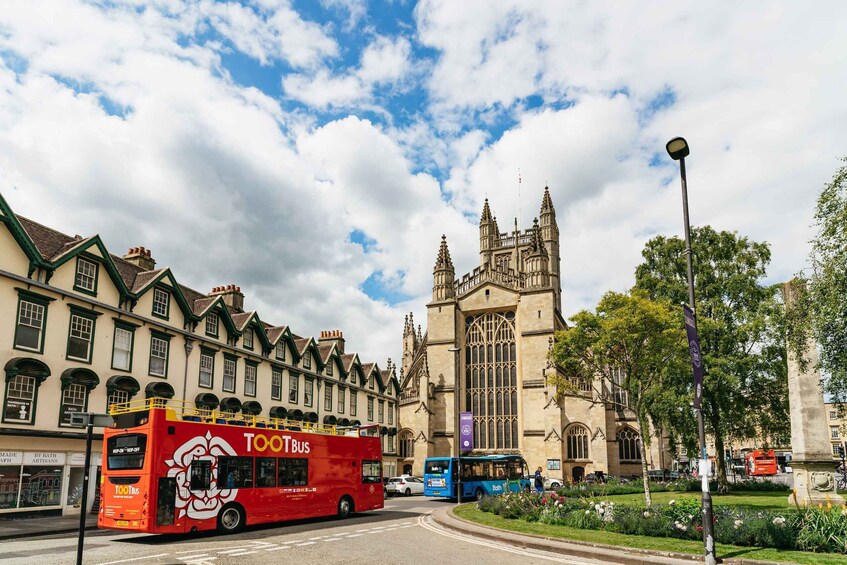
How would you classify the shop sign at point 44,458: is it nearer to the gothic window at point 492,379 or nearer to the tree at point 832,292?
the tree at point 832,292

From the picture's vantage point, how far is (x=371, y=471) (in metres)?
24.9

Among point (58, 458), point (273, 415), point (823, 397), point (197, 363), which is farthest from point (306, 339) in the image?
point (823, 397)

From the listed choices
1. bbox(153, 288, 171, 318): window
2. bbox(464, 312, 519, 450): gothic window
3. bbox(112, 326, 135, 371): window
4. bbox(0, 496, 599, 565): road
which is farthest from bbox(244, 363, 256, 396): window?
bbox(464, 312, 519, 450): gothic window

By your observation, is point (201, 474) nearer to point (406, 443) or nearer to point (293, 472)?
point (293, 472)

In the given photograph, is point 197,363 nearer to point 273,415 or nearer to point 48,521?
point 273,415

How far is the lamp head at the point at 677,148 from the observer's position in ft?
43.8

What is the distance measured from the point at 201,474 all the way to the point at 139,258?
654 inches

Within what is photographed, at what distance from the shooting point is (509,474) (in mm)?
35344

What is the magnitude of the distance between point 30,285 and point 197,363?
9.61 m

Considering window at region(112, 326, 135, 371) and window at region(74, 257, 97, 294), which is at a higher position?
window at region(74, 257, 97, 294)

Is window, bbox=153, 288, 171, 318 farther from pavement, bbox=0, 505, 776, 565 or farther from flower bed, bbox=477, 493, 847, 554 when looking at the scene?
flower bed, bbox=477, 493, 847, 554

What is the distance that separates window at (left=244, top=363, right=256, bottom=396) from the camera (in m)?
33.9

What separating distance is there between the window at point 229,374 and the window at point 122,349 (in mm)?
6669

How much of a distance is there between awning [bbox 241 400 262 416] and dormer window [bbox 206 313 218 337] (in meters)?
4.39
